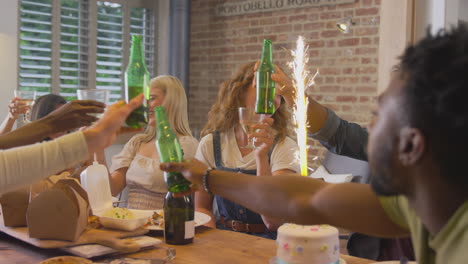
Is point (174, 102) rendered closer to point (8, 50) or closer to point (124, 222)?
point (124, 222)

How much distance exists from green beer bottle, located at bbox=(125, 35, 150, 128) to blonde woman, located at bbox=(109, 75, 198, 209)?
122 cm

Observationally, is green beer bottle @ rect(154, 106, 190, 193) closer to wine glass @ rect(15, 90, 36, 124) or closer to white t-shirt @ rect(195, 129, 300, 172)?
white t-shirt @ rect(195, 129, 300, 172)

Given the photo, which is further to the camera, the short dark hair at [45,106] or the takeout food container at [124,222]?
the short dark hair at [45,106]

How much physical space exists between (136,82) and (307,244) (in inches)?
27.6

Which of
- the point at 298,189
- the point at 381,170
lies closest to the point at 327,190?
the point at 298,189

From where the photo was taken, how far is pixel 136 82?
5.47 feet

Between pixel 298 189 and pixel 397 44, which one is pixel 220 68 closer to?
pixel 397 44

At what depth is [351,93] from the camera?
4.74 m

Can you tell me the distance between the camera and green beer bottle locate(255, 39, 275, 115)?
2.23m

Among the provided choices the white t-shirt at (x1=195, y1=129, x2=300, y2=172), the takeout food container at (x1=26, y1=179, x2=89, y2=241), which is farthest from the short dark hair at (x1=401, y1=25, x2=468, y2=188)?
the white t-shirt at (x1=195, y1=129, x2=300, y2=172)

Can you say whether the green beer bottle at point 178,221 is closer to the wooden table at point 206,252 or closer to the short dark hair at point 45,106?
the wooden table at point 206,252

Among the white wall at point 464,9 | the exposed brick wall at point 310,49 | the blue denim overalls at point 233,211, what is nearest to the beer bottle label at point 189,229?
the blue denim overalls at point 233,211

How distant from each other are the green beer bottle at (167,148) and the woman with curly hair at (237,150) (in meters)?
0.91

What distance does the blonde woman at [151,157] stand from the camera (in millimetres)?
2928
